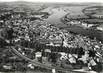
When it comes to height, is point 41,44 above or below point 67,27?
below

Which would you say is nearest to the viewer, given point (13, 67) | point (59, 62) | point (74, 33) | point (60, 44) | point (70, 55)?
point (13, 67)

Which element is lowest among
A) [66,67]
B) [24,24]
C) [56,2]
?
[66,67]

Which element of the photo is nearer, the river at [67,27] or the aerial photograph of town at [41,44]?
the aerial photograph of town at [41,44]

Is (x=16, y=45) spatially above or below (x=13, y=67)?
above

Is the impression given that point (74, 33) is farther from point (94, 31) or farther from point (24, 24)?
point (24, 24)

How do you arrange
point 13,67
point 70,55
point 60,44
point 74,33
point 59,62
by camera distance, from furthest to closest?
point 74,33, point 60,44, point 70,55, point 59,62, point 13,67

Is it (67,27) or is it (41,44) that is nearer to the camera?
(41,44)

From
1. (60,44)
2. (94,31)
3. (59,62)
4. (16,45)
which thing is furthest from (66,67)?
(94,31)

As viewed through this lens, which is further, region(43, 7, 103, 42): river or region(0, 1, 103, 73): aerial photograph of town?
region(43, 7, 103, 42): river
